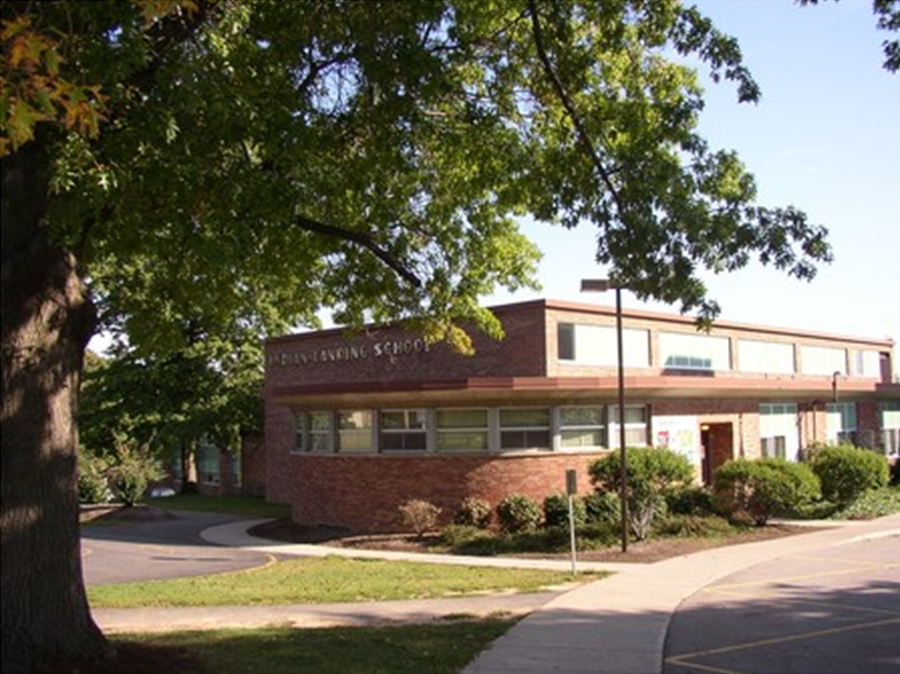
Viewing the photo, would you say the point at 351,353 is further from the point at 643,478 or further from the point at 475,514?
the point at 643,478

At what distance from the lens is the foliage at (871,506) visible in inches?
1062

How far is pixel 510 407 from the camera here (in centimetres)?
2472

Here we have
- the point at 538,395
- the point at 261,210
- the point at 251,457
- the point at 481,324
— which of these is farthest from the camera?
the point at 251,457

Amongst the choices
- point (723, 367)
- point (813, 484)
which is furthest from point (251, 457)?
point (813, 484)

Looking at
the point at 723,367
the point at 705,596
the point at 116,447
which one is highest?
the point at 723,367

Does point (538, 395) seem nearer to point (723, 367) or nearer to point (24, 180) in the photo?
point (723, 367)

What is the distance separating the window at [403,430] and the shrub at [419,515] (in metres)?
1.79

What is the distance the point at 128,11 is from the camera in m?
7.80

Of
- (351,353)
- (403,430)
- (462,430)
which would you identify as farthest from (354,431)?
(351,353)

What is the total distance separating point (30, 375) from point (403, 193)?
23.7 feet

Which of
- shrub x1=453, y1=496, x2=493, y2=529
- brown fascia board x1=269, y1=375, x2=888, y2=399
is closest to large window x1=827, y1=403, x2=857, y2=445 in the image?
brown fascia board x1=269, y1=375, x2=888, y2=399

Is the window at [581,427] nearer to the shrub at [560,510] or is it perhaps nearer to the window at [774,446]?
the shrub at [560,510]

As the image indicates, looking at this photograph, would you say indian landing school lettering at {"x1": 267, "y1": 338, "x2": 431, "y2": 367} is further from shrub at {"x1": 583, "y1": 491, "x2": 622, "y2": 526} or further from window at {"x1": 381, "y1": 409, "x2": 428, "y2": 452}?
shrub at {"x1": 583, "y1": 491, "x2": 622, "y2": 526}

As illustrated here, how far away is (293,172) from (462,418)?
51.4ft
